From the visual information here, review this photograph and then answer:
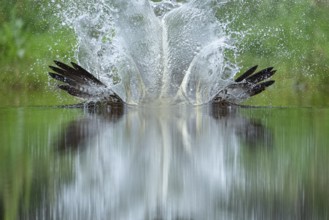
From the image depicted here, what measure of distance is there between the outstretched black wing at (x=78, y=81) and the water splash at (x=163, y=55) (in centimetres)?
32

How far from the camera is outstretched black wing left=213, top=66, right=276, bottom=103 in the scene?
7.68 m

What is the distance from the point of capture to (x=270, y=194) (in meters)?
3.25

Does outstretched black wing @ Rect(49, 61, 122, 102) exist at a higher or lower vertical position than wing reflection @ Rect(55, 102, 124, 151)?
higher

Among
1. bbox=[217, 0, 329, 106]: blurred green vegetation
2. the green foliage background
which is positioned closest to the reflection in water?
the green foliage background

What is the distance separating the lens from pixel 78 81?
7.39 meters

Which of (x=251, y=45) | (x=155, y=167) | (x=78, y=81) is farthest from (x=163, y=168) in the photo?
(x=251, y=45)

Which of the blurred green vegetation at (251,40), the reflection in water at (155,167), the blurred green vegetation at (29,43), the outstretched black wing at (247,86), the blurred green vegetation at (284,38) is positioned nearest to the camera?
the reflection in water at (155,167)

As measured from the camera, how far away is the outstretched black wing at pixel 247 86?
25.2 feet

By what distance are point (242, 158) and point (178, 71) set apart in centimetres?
408

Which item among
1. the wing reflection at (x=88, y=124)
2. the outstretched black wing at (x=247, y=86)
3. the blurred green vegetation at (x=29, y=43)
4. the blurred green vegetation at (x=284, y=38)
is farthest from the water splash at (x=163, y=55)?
the blurred green vegetation at (x=284, y=38)

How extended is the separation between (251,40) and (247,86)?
4.87m

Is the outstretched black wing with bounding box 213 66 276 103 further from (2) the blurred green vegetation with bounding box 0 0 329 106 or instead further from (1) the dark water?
(2) the blurred green vegetation with bounding box 0 0 329 106

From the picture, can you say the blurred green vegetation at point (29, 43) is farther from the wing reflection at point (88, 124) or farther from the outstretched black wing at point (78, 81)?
the outstretched black wing at point (78, 81)

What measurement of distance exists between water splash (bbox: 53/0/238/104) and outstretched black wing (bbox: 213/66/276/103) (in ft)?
0.28
